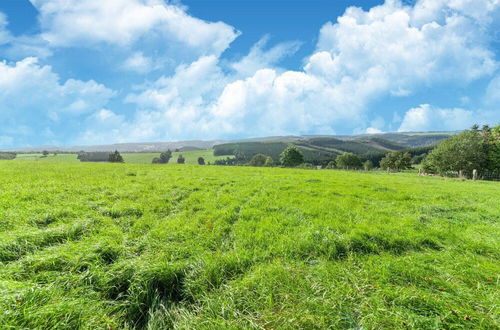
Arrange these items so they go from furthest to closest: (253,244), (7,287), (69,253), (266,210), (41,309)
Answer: (266,210) < (253,244) < (69,253) < (7,287) < (41,309)

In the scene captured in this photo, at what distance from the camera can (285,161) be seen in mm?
81312

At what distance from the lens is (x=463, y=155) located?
52.5 m

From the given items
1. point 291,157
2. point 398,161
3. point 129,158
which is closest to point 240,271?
point 291,157

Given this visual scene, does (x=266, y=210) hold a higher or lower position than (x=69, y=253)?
lower

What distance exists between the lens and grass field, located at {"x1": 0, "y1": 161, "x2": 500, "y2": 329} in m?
2.85

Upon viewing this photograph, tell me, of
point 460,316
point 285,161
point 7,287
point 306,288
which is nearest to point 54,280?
point 7,287

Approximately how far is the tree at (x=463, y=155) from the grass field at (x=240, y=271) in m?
66.7

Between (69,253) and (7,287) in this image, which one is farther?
(69,253)

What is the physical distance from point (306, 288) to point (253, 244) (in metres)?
1.80

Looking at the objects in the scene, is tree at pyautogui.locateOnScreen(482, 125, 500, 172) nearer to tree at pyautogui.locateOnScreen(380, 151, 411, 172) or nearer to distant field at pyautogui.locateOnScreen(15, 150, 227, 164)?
tree at pyautogui.locateOnScreen(380, 151, 411, 172)

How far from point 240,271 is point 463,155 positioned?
74.9 metres

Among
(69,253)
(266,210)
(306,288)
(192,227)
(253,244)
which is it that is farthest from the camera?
(266,210)

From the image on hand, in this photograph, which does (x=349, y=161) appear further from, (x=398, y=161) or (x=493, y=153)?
(x=493, y=153)

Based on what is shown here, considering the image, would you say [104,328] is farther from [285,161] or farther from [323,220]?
[285,161]
